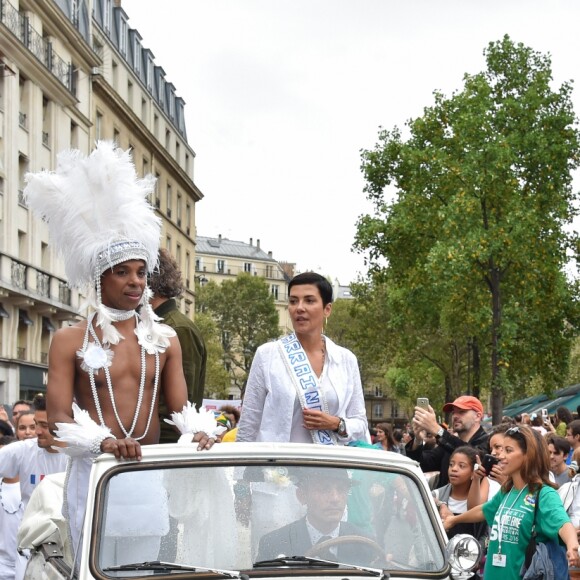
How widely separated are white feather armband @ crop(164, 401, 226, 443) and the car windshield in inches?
20.2

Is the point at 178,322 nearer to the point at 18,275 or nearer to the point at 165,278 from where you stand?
the point at 165,278

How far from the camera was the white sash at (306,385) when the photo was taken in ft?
20.6

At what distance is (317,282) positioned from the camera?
6.45 meters

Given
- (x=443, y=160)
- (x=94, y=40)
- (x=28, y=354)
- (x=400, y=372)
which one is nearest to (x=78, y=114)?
(x=94, y=40)

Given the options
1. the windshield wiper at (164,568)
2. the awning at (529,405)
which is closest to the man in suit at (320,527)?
the windshield wiper at (164,568)

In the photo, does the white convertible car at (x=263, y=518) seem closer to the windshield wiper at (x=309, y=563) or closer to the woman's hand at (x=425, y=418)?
the windshield wiper at (x=309, y=563)

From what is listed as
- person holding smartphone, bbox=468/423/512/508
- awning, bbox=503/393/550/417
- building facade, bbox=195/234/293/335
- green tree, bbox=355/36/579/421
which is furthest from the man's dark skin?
building facade, bbox=195/234/293/335

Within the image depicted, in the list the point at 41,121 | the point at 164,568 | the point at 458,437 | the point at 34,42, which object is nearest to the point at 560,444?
the point at 458,437

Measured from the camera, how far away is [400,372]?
74.6 meters

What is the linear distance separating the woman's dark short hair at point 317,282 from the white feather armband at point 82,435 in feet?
5.59

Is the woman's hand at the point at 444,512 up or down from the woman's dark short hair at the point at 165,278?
down

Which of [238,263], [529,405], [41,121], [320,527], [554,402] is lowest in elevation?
[320,527]

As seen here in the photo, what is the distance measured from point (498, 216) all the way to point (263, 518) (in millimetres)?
36118

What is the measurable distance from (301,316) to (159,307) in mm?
1080
